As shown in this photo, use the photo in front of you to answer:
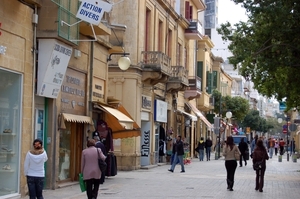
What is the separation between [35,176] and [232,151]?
8873 mm

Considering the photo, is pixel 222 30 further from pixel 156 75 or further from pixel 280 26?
pixel 156 75

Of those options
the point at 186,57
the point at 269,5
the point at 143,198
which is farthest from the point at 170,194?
the point at 186,57

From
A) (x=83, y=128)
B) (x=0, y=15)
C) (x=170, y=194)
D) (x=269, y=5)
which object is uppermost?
(x=269, y=5)

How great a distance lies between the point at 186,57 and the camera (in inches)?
1805

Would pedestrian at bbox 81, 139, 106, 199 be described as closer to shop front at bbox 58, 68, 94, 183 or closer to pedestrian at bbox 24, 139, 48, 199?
pedestrian at bbox 24, 139, 48, 199

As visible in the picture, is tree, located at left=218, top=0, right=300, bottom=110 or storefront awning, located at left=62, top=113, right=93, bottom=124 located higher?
tree, located at left=218, top=0, right=300, bottom=110

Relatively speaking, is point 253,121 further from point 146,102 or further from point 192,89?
point 146,102

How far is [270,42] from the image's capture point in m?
24.2

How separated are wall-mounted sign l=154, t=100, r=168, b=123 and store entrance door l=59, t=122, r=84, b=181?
43.4ft

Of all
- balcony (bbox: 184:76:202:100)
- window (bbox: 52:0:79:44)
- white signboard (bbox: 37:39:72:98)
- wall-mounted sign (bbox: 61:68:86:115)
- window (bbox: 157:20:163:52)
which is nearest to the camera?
white signboard (bbox: 37:39:72:98)

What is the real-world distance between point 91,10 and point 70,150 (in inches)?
230

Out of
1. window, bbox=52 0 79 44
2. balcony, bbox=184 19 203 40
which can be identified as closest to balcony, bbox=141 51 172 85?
balcony, bbox=184 19 203 40

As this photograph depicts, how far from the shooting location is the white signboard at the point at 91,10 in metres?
17.8

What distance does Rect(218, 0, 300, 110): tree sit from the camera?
2094 centimetres
